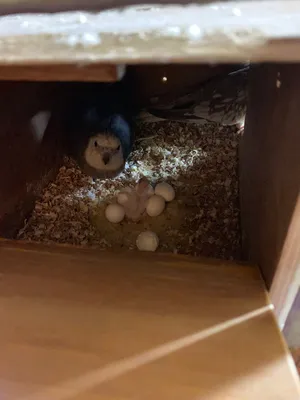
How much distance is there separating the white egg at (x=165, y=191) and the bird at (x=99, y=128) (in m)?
0.14

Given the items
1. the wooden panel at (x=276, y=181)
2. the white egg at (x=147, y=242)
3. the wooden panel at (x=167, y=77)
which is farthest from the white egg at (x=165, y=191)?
the wooden panel at (x=167, y=77)

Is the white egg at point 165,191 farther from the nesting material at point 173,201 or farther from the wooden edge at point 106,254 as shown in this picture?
the wooden edge at point 106,254

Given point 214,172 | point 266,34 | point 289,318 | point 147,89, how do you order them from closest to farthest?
point 266,34 < point 289,318 < point 214,172 < point 147,89

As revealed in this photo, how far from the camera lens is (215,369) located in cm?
55

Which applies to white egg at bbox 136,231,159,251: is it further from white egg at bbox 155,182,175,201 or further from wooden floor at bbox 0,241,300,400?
wooden floor at bbox 0,241,300,400

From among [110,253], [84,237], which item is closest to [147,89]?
[84,237]

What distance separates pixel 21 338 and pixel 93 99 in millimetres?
832

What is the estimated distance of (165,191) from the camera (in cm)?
111

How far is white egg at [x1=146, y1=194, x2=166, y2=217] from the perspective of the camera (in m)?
1.09

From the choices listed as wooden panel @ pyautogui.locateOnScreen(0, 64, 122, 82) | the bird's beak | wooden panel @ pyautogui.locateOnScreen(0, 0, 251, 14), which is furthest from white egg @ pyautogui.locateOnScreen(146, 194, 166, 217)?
wooden panel @ pyautogui.locateOnScreen(0, 0, 251, 14)

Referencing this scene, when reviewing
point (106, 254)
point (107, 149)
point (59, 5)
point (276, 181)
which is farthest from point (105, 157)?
point (59, 5)

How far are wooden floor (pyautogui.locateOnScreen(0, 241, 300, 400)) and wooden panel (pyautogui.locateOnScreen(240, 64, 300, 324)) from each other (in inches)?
2.0

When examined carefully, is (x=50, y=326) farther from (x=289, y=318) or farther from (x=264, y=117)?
(x=264, y=117)

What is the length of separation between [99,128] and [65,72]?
2.44 feet
